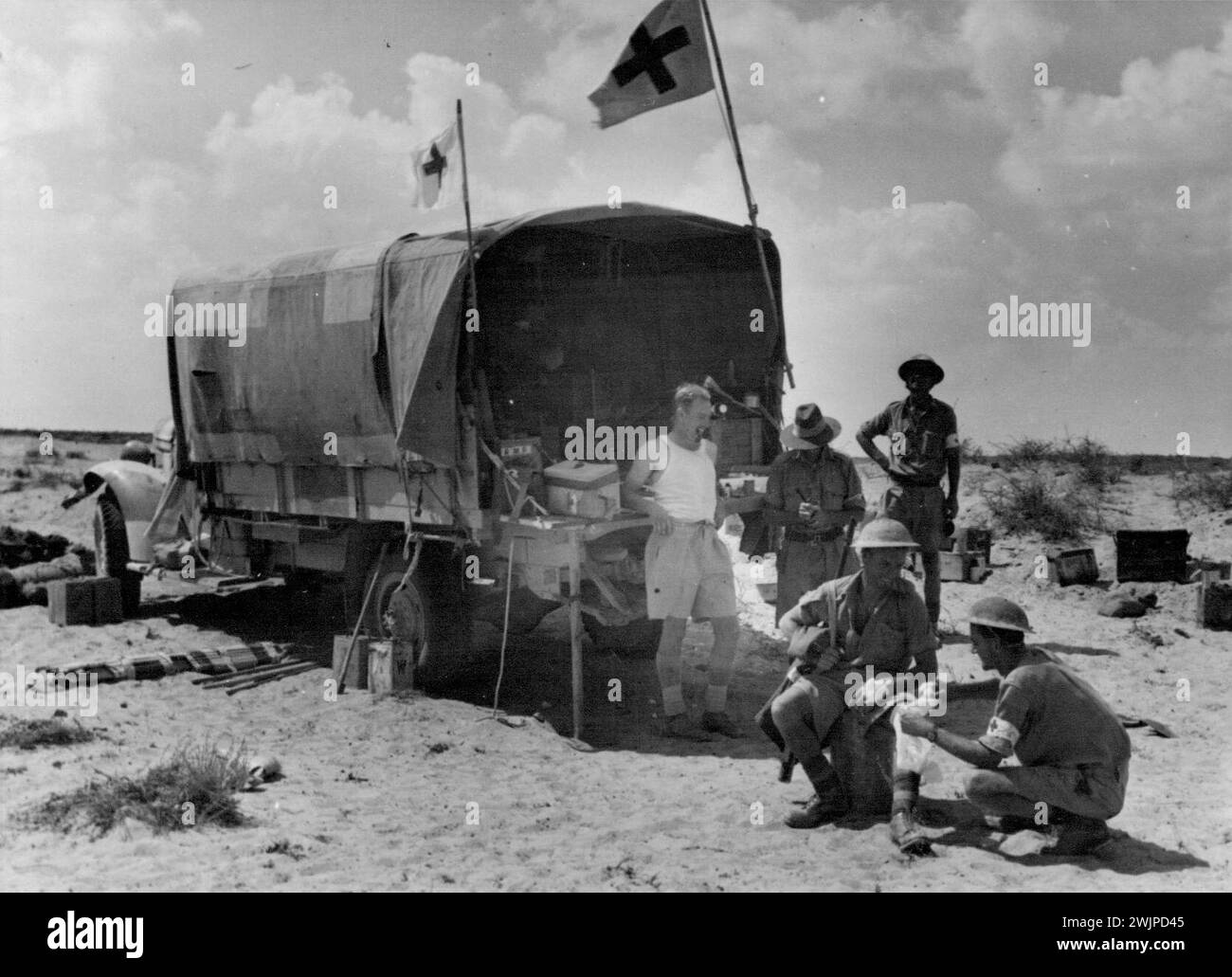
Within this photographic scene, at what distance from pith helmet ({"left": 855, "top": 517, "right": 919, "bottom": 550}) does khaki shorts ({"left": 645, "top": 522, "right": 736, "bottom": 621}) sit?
5.87 ft

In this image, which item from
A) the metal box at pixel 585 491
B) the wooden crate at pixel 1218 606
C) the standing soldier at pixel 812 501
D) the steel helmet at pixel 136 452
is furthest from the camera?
the steel helmet at pixel 136 452

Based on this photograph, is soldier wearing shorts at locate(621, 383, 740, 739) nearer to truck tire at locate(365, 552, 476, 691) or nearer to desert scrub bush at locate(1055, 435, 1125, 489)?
truck tire at locate(365, 552, 476, 691)

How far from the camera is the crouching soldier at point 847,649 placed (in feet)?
18.5

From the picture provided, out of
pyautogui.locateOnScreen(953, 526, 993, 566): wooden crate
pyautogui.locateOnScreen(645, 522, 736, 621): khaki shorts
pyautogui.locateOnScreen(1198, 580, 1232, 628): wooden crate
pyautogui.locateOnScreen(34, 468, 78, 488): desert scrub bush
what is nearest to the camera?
pyautogui.locateOnScreen(645, 522, 736, 621): khaki shorts

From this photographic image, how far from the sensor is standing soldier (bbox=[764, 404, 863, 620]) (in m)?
7.92

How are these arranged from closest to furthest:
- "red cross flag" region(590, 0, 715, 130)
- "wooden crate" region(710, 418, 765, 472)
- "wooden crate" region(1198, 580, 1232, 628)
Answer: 1. "red cross flag" region(590, 0, 715, 130)
2. "wooden crate" region(710, 418, 765, 472)
3. "wooden crate" region(1198, 580, 1232, 628)

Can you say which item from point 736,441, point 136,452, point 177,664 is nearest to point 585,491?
point 736,441

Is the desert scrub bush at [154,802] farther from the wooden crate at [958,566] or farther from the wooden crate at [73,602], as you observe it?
the wooden crate at [958,566]

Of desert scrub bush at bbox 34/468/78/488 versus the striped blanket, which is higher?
desert scrub bush at bbox 34/468/78/488

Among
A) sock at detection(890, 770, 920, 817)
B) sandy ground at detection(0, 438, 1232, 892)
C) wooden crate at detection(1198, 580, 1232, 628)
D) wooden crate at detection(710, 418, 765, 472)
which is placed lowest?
sandy ground at detection(0, 438, 1232, 892)

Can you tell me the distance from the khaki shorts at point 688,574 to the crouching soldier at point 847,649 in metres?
1.62

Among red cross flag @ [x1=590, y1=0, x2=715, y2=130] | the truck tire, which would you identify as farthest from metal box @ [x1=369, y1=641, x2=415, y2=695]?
red cross flag @ [x1=590, y1=0, x2=715, y2=130]

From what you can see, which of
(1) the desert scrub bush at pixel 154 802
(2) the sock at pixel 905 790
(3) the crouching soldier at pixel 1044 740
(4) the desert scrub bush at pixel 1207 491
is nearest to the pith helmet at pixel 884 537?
(3) the crouching soldier at pixel 1044 740
